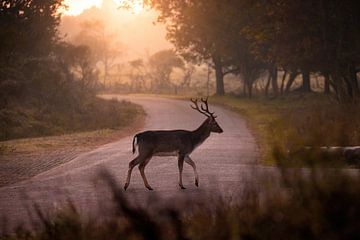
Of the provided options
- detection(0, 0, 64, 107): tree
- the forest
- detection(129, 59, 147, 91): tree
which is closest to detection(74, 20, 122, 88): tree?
detection(129, 59, 147, 91): tree

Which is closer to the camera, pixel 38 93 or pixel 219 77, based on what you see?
pixel 38 93

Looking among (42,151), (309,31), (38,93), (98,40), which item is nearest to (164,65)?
(98,40)

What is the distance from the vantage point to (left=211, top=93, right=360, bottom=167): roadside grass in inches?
172

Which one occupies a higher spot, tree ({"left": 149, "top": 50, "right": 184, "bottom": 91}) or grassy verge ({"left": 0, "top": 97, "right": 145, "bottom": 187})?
tree ({"left": 149, "top": 50, "right": 184, "bottom": 91})

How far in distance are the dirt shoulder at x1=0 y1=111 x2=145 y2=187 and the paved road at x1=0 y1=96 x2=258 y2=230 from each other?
2.01 ft

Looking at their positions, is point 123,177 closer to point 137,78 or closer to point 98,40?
point 137,78

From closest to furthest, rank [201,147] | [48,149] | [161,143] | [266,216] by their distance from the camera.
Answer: [266,216], [161,143], [201,147], [48,149]

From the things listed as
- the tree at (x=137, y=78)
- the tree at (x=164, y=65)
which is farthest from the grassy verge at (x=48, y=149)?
the tree at (x=164, y=65)

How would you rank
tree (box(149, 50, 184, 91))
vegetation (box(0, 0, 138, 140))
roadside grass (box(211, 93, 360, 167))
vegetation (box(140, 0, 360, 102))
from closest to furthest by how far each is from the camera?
roadside grass (box(211, 93, 360, 167))
vegetation (box(140, 0, 360, 102))
vegetation (box(0, 0, 138, 140))
tree (box(149, 50, 184, 91))

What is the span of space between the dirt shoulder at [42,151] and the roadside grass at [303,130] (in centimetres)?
619

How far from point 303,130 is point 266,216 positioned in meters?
11.8

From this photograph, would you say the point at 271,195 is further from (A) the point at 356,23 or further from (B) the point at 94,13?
(B) the point at 94,13

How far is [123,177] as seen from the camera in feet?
43.1

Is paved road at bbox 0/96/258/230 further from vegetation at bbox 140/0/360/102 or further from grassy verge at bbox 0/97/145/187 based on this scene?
vegetation at bbox 140/0/360/102
